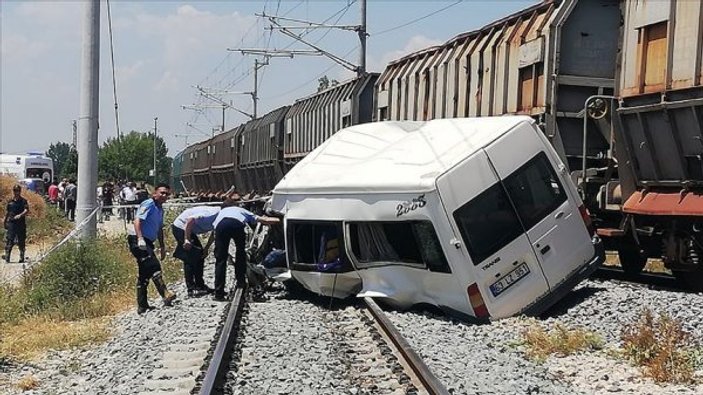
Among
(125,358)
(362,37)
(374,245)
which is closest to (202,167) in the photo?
(362,37)

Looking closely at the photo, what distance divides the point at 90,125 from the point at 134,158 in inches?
3651

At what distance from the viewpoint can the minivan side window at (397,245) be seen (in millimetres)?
9695

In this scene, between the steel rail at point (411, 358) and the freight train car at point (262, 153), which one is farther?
the freight train car at point (262, 153)

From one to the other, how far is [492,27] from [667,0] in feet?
14.4

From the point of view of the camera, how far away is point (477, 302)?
9.52 meters

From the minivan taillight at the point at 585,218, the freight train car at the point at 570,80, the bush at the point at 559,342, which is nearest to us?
the bush at the point at 559,342

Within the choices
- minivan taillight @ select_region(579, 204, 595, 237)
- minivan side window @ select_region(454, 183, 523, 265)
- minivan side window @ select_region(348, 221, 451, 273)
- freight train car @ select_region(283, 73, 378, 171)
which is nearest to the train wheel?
minivan taillight @ select_region(579, 204, 595, 237)

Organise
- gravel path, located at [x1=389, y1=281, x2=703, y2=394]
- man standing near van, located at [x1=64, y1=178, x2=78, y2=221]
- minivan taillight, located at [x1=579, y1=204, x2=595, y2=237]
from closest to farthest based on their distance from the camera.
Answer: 1. gravel path, located at [x1=389, y1=281, x2=703, y2=394]
2. minivan taillight, located at [x1=579, y1=204, x2=595, y2=237]
3. man standing near van, located at [x1=64, y1=178, x2=78, y2=221]

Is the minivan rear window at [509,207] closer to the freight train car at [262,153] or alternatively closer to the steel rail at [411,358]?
the steel rail at [411,358]

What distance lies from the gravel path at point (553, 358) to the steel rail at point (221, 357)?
1.72 metres

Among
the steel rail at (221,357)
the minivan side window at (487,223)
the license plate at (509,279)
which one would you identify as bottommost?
the steel rail at (221,357)

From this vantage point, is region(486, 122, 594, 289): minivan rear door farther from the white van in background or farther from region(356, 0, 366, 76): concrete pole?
the white van in background

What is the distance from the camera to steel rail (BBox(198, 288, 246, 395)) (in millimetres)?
6527

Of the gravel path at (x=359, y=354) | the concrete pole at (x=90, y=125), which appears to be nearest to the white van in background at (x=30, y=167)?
the concrete pole at (x=90, y=125)
